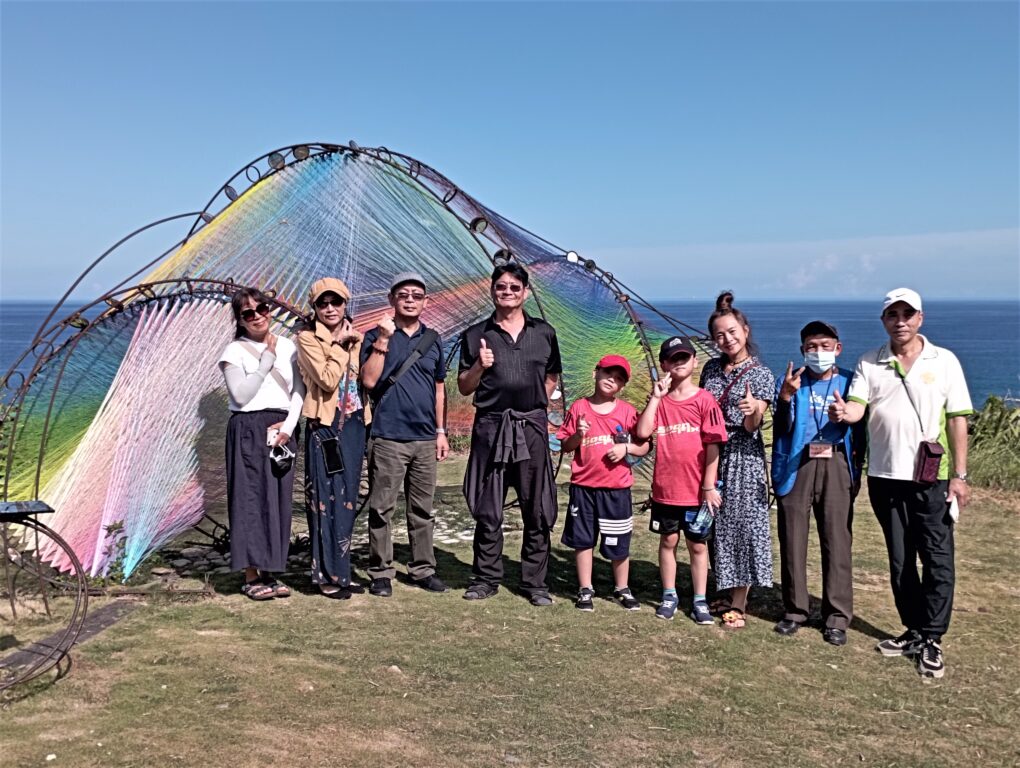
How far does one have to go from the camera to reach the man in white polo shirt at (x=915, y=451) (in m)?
4.44

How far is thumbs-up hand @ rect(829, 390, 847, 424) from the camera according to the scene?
4582 mm

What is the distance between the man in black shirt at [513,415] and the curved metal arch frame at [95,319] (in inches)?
46.0

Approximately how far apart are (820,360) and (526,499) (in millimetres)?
1832

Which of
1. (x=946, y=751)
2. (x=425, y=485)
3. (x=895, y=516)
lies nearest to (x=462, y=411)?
(x=425, y=485)

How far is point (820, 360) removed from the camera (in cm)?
469

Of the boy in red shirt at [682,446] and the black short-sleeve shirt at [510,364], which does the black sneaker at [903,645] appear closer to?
the boy in red shirt at [682,446]

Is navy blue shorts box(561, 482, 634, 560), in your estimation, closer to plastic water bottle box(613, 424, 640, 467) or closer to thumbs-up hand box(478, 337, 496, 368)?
plastic water bottle box(613, 424, 640, 467)

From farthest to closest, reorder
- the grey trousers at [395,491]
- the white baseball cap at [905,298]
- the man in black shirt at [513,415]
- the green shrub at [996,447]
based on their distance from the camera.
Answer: the green shrub at [996,447]
the grey trousers at [395,491]
the man in black shirt at [513,415]
the white baseball cap at [905,298]

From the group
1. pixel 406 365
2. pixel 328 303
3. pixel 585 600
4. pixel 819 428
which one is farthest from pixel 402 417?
pixel 819 428

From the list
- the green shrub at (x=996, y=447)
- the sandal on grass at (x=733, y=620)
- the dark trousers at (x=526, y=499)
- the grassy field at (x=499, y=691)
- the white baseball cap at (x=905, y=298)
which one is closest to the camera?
the grassy field at (x=499, y=691)

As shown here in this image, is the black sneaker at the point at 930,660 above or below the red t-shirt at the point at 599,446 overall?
below

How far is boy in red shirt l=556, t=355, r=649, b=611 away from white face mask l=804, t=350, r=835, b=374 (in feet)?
3.25

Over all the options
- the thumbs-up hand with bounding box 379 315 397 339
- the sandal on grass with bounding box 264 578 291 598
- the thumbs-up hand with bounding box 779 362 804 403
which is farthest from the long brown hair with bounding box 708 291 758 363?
the sandal on grass with bounding box 264 578 291 598

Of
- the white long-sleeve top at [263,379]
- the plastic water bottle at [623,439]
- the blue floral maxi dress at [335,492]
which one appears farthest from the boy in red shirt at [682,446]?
the white long-sleeve top at [263,379]
